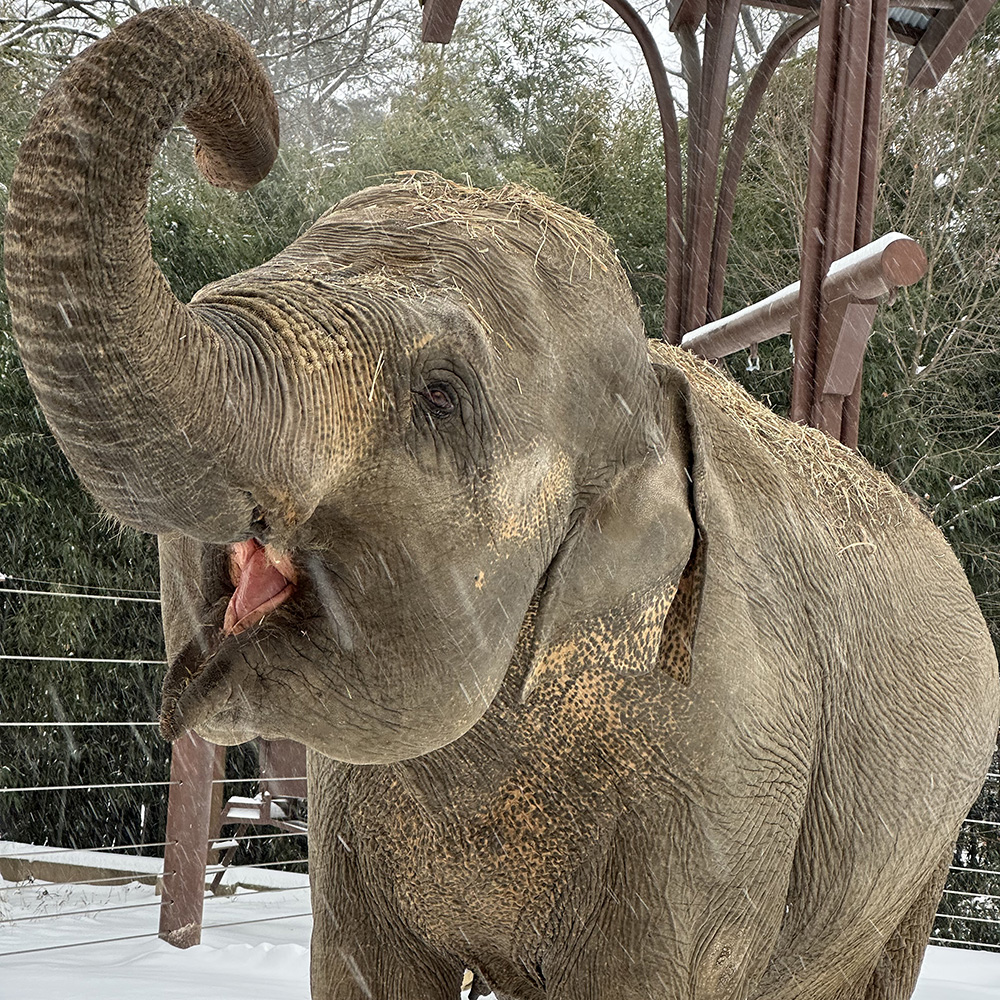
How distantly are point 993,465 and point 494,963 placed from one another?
22.8 ft

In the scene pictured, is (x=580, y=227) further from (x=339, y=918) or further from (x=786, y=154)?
(x=786, y=154)

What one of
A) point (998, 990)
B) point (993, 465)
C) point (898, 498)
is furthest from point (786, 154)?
point (898, 498)

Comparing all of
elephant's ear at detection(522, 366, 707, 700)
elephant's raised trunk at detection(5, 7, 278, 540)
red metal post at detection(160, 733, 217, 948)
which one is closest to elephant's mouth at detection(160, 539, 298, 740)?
elephant's raised trunk at detection(5, 7, 278, 540)

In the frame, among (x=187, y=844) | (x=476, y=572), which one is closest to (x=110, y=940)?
(x=187, y=844)

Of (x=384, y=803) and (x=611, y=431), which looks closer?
(x=611, y=431)

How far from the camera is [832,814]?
1573 mm

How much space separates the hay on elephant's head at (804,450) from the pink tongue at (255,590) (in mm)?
732

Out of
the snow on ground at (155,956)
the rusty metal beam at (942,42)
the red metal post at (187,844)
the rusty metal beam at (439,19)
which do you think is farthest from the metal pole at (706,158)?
the snow on ground at (155,956)

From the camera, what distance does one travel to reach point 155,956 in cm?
323

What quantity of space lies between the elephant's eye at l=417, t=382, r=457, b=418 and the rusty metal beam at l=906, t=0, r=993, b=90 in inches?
98.7

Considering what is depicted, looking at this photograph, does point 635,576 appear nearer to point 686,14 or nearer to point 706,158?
point 706,158

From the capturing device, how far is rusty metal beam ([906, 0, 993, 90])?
3033mm

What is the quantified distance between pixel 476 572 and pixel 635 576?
0.23 m

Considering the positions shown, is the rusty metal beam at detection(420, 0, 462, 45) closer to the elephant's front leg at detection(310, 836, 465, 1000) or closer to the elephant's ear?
the elephant's ear
